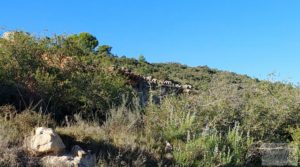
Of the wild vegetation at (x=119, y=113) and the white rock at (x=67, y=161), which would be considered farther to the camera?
the wild vegetation at (x=119, y=113)

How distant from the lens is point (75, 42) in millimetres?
13758

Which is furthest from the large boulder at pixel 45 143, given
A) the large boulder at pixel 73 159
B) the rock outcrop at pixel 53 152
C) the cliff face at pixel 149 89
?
the cliff face at pixel 149 89

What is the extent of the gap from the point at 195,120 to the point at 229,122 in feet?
3.34

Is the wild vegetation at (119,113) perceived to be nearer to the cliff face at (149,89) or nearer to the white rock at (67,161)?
the white rock at (67,161)

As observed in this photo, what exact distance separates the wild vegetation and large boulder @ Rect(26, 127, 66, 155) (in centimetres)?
16

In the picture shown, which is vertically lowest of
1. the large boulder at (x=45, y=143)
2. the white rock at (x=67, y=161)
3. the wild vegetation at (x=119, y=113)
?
the white rock at (x=67, y=161)

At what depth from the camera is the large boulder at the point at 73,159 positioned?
24.8 feet

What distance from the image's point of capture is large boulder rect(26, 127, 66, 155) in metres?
7.71

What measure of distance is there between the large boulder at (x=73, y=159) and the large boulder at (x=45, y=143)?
13 centimetres

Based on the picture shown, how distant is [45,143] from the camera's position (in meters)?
7.73

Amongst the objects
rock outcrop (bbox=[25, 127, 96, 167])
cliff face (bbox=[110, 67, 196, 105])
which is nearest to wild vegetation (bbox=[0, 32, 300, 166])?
rock outcrop (bbox=[25, 127, 96, 167])

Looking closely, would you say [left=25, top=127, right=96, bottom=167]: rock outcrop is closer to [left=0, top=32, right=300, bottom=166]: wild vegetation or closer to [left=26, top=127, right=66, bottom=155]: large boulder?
[left=26, top=127, right=66, bottom=155]: large boulder

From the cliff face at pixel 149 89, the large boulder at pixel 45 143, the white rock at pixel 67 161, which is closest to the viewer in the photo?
the white rock at pixel 67 161

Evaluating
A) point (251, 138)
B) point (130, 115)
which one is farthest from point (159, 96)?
point (251, 138)
